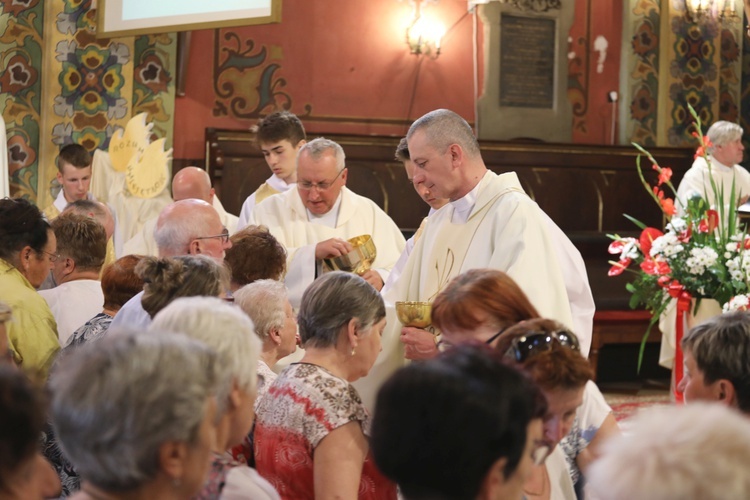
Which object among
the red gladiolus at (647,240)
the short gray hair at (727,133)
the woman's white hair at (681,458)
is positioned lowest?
the woman's white hair at (681,458)

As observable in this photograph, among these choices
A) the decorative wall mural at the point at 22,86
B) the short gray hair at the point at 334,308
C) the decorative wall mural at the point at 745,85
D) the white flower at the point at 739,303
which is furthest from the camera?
the decorative wall mural at the point at 745,85

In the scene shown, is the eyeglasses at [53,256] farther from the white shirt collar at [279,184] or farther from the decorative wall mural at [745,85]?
the decorative wall mural at [745,85]

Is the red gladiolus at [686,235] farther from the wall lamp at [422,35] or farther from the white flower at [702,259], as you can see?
the wall lamp at [422,35]

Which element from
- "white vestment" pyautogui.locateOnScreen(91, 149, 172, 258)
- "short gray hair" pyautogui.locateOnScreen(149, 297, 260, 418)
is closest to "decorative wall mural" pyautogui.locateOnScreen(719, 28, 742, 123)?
"white vestment" pyautogui.locateOnScreen(91, 149, 172, 258)

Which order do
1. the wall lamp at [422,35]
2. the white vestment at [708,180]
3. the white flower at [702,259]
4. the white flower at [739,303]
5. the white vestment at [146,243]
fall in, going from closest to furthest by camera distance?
the white flower at [739,303], the white flower at [702,259], the white vestment at [146,243], the white vestment at [708,180], the wall lamp at [422,35]

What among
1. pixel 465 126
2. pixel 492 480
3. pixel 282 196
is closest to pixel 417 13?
pixel 282 196

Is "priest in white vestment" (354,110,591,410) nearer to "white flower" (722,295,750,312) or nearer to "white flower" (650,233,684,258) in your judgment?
"white flower" (722,295,750,312)

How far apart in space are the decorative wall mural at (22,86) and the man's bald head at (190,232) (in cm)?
479

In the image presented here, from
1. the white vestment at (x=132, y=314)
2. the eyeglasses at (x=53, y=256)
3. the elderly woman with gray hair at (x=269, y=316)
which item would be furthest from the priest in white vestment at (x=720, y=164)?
the white vestment at (x=132, y=314)

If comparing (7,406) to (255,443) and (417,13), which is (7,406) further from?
(417,13)

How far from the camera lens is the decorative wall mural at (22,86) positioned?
830 cm

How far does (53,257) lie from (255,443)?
1.46 m

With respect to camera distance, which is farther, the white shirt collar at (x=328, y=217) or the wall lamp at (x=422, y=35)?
the wall lamp at (x=422, y=35)

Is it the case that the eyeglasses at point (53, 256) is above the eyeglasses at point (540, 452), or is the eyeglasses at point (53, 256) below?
above
